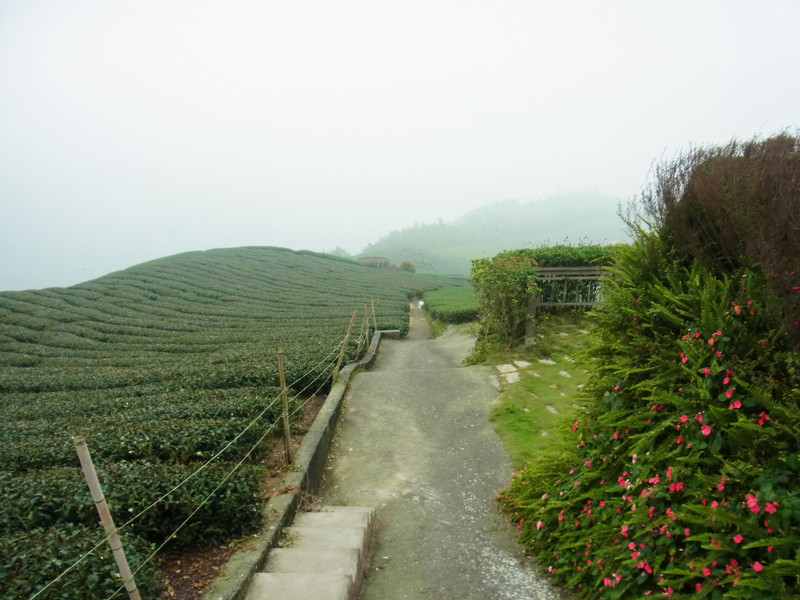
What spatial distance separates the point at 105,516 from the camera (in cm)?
269

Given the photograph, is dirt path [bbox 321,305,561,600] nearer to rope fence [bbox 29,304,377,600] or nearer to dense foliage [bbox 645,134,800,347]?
rope fence [bbox 29,304,377,600]

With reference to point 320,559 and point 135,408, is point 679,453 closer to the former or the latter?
point 320,559

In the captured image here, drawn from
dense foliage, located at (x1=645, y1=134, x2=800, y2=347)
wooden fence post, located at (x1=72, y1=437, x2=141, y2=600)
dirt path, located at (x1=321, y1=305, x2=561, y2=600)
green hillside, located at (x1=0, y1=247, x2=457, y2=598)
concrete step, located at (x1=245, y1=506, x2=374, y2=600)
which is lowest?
dirt path, located at (x1=321, y1=305, x2=561, y2=600)

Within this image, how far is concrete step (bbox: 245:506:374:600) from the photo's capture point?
11.1ft

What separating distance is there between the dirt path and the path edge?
10.9 inches

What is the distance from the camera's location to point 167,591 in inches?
132

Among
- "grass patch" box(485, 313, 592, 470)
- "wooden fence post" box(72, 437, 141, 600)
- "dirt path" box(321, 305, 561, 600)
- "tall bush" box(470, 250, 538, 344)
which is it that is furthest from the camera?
"tall bush" box(470, 250, 538, 344)

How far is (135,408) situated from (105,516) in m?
5.29

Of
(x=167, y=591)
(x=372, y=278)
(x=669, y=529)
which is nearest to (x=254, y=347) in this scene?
(x=167, y=591)

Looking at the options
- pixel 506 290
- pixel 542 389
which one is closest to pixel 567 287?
pixel 506 290

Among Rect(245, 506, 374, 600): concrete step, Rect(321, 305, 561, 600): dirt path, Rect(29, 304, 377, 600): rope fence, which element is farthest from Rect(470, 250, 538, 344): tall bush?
Rect(245, 506, 374, 600): concrete step

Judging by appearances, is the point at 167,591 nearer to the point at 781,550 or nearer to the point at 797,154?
the point at 781,550

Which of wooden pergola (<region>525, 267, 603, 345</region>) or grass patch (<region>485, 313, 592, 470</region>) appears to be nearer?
grass patch (<region>485, 313, 592, 470</region>)

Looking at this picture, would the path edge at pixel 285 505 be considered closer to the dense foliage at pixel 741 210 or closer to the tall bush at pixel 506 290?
the dense foliage at pixel 741 210
